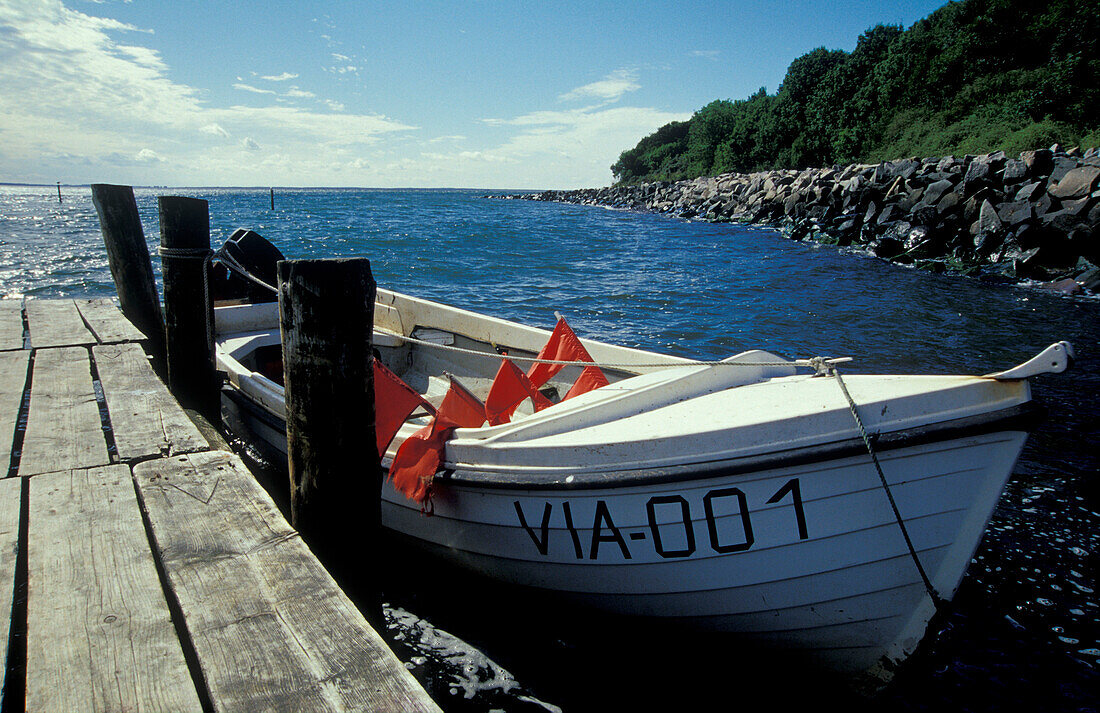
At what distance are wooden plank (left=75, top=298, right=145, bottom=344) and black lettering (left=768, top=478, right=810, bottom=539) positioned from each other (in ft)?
18.2

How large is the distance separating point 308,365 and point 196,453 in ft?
2.86

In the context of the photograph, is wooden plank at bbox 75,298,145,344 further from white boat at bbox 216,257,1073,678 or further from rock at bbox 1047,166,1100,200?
rock at bbox 1047,166,1100,200

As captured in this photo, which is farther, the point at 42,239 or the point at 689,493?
the point at 42,239

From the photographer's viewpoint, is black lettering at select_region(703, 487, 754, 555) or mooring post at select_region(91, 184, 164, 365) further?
mooring post at select_region(91, 184, 164, 365)

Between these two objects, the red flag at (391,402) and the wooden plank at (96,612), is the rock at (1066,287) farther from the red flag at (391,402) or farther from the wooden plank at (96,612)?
the wooden plank at (96,612)

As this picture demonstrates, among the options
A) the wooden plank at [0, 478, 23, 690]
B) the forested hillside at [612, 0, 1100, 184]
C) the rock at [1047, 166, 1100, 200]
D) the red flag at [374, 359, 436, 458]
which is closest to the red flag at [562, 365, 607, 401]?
the red flag at [374, 359, 436, 458]

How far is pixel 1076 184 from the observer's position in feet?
48.5

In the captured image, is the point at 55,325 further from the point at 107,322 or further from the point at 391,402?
the point at 391,402

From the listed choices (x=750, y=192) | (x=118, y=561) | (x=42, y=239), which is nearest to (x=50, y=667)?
(x=118, y=561)

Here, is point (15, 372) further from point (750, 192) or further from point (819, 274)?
point (750, 192)

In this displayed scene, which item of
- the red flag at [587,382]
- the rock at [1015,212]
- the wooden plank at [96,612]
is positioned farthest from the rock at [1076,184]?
the wooden plank at [96,612]

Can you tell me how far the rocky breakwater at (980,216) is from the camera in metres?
14.5

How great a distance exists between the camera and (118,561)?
2.41 m

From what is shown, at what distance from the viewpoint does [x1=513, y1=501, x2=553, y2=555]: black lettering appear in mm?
3447
